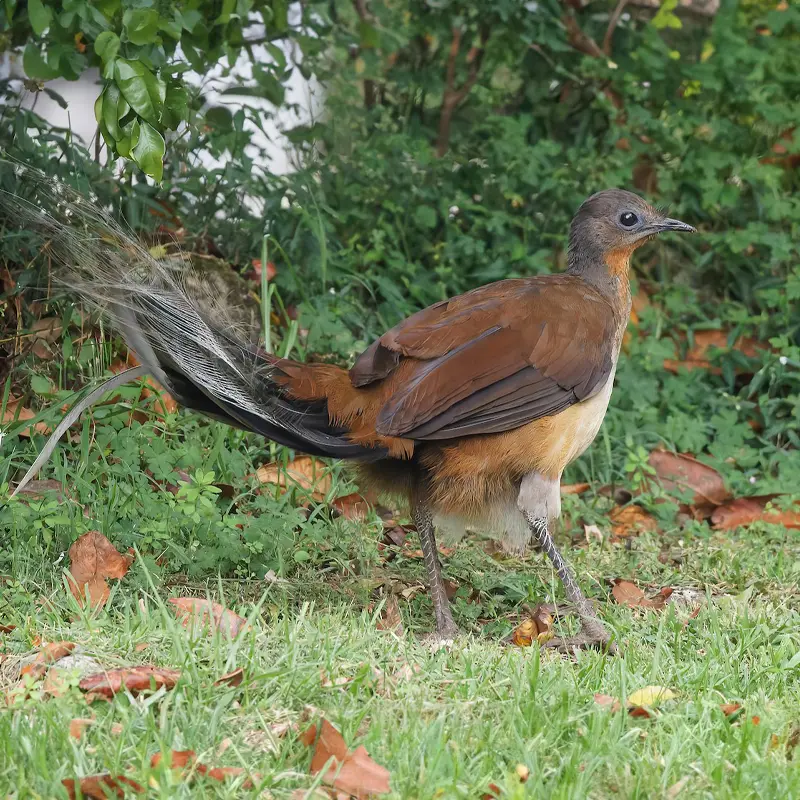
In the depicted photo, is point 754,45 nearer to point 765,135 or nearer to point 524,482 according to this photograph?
point 765,135

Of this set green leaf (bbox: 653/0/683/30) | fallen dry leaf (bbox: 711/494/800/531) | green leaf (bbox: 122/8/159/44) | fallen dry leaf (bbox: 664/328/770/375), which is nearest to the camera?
green leaf (bbox: 122/8/159/44)

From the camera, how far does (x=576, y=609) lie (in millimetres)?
3936

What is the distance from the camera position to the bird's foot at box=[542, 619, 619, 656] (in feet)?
12.1

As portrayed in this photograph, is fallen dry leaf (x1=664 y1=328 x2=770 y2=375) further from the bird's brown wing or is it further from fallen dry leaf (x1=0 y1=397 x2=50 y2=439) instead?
fallen dry leaf (x1=0 y1=397 x2=50 y2=439)

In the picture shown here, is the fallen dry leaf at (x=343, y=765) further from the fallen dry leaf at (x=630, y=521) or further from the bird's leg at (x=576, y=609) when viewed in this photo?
the fallen dry leaf at (x=630, y=521)

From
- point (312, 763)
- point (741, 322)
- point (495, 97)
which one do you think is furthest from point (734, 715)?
point (495, 97)

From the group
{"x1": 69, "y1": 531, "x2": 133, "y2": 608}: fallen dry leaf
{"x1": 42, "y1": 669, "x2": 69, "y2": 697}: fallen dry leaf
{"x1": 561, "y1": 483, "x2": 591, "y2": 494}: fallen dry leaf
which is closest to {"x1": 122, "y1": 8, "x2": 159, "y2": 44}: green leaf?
{"x1": 69, "y1": 531, "x2": 133, "y2": 608}: fallen dry leaf

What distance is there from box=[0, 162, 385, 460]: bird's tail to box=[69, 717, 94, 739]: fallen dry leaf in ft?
3.85

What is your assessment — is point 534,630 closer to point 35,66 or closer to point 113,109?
point 113,109

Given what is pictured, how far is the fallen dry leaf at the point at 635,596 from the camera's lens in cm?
420

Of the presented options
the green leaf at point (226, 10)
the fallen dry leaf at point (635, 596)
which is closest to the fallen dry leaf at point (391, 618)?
the fallen dry leaf at point (635, 596)

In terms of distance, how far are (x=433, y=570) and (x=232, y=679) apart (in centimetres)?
122

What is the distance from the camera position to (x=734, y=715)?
118 inches

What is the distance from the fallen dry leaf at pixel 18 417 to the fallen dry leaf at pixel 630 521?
2.53 meters
